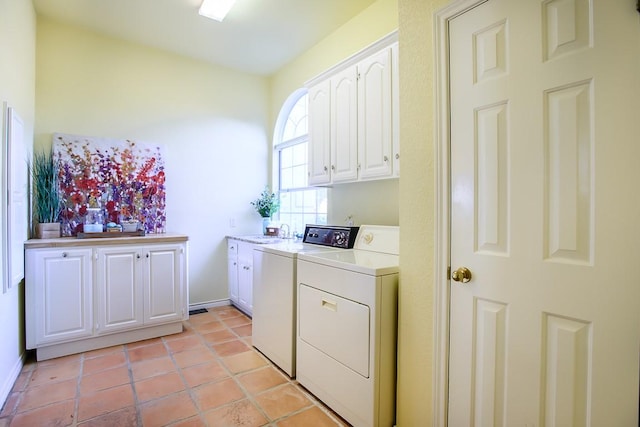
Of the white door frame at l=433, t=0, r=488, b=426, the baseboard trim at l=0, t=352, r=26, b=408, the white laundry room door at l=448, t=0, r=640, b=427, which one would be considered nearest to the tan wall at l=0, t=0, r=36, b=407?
the baseboard trim at l=0, t=352, r=26, b=408

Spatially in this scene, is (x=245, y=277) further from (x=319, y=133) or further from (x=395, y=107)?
(x=395, y=107)

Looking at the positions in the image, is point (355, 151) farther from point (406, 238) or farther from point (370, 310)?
point (370, 310)

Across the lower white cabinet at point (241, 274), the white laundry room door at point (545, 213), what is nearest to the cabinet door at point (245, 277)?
the lower white cabinet at point (241, 274)

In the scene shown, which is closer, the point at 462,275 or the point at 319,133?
the point at 462,275

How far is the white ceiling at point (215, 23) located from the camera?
284cm

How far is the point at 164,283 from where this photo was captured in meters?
3.13

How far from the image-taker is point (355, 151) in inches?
101

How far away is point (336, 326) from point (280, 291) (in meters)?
0.67

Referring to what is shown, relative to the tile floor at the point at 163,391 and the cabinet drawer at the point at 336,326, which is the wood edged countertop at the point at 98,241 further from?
the cabinet drawer at the point at 336,326

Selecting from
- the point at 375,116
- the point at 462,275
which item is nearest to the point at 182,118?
the point at 375,116

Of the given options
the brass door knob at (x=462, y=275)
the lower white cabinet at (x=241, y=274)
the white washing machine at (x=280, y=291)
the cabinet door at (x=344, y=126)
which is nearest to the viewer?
the brass door knob at (x=462, y=275)

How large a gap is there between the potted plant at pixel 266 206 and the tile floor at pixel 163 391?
66.9 inches

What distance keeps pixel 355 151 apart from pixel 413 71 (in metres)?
0.96

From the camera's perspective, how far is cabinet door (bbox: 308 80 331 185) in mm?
2840
